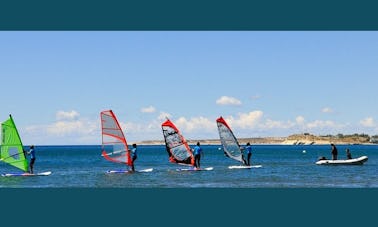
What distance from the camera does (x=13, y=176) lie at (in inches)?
1234

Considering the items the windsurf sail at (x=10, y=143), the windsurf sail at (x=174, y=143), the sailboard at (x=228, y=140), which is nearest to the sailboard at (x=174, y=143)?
the windsurf sail at (x=174, y=143)

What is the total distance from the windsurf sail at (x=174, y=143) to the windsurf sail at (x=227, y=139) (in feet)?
11.0

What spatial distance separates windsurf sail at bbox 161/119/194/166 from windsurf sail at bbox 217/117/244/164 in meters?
3.35

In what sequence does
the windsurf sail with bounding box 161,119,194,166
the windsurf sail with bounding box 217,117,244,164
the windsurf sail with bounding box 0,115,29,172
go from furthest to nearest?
1. the windsurf sail with bounding box 217,117,244,164
2. the windsurf sail with bounding box 161,119,194,166
3. the windsurf sail with bounding box 0,115,29,172

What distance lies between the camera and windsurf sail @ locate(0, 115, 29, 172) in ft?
97.9

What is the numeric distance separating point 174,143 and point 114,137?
377 centimetres

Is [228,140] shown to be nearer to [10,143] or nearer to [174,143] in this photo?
[174,143]

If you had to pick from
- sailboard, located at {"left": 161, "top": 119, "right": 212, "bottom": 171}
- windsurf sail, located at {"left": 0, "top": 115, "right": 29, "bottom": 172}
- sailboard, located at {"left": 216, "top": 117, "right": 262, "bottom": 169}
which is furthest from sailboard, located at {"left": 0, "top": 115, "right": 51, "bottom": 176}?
sailboard, located at {"left": 216, "top": 117, "right": 262, "bottom": 169}

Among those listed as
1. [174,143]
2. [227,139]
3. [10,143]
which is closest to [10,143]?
[10,143]

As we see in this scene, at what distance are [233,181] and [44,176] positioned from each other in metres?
9.82

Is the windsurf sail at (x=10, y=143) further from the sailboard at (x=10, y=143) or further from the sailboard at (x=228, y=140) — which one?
the sailboard at (x=228, y=140)

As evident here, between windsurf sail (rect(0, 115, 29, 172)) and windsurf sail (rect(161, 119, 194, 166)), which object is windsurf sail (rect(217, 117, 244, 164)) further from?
windsurf sail (rect(0, 115, 29, 172))

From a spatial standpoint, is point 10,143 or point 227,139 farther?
point 227,139

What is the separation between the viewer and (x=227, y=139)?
36.7 metres
